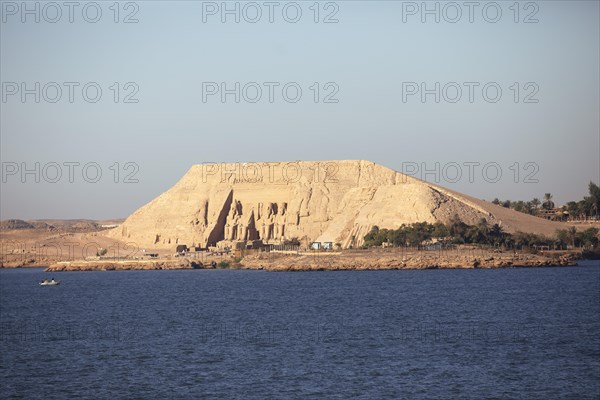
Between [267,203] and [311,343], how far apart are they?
292ft

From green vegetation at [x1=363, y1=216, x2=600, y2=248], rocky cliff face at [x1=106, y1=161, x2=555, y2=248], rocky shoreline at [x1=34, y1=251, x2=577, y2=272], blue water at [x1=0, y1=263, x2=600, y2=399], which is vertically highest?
rocky cliff face at [x1=106, y1=161, x2=555, y2=248]

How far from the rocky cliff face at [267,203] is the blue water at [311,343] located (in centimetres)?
5154

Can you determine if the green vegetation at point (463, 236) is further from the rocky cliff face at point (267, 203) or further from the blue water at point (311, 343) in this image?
the blue water at point (311, 343)

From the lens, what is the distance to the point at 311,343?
108 ft

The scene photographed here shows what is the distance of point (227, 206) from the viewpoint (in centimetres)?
12319

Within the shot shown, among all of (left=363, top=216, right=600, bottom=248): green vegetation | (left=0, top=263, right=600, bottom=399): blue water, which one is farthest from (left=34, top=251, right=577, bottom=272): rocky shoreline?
(left=0, top=263, right=600, bottom=399): blue water

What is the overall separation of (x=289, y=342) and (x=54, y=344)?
815cm

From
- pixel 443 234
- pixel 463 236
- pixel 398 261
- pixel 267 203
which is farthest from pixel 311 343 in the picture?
pixel 267 203

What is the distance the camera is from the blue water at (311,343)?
82.7ft

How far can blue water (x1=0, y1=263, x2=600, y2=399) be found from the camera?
25.2 metres

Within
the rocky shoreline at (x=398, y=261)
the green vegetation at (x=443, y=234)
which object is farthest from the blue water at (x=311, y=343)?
the green vegetation at (x=443, y=234)

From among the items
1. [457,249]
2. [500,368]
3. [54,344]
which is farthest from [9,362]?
[457,249]

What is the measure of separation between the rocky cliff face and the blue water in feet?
169

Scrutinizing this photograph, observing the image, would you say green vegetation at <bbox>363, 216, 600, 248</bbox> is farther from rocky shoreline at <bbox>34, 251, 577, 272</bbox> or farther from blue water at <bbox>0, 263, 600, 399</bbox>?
blue water at <bbox>0, 263, 600, 399</bbox>
